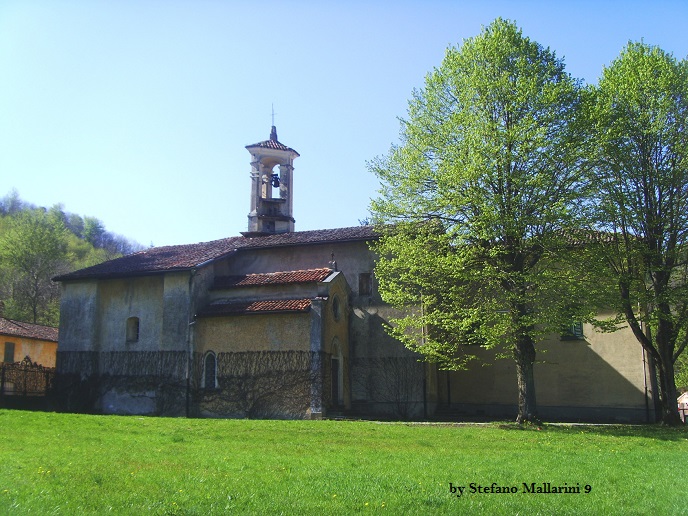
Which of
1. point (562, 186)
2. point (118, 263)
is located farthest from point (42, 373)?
point (562, 186)

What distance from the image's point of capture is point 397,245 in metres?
25.2

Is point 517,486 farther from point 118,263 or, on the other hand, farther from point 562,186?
point 118,263

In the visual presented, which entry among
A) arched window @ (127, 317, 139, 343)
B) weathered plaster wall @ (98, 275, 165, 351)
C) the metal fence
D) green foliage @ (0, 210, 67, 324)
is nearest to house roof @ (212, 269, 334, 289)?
weathered plaster wall @ (98, 275, 165, 351)

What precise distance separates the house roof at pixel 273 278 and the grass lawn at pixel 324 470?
10.2 m

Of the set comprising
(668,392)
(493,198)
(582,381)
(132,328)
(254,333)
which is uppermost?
(493,198)

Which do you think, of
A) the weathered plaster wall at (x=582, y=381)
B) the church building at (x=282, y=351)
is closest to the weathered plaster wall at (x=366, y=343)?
the church building at (x=282, y=351)

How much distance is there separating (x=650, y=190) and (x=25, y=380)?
31.1 metres

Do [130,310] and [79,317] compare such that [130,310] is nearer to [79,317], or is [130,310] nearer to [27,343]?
[79,317]

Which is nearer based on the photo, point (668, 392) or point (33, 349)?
point (668, 392)

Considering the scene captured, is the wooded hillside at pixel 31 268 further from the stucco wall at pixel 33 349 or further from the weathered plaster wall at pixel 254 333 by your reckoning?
the weathered plaster wall at pixel 254 333

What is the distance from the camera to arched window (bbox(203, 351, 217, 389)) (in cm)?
3028

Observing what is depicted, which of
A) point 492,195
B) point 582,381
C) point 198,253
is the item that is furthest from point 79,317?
point 582,381

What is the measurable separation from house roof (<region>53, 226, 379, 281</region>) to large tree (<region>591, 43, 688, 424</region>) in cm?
1097

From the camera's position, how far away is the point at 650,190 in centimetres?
2473
